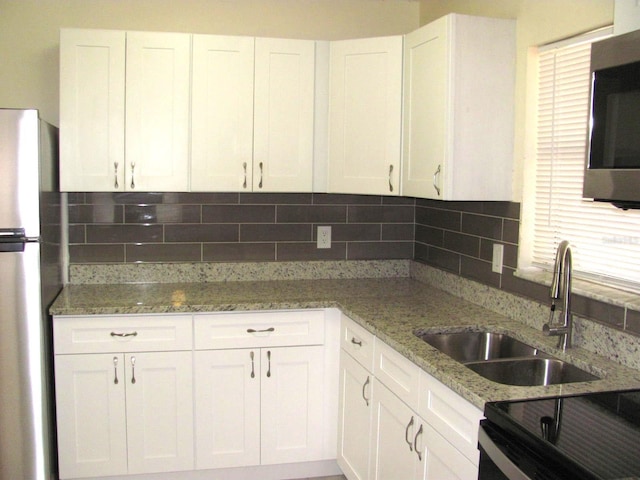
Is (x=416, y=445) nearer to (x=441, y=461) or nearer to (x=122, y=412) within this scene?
(x=441, y=461)

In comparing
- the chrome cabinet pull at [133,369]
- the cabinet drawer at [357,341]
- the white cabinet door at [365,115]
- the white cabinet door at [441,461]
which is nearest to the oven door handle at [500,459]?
the white cabinet door at [441,461]

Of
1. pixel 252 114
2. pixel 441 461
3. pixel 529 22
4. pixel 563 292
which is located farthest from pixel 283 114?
pixel 441 461

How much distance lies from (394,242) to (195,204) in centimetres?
111

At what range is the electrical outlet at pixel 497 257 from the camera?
2732mm

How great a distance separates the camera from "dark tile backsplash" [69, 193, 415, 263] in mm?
3275

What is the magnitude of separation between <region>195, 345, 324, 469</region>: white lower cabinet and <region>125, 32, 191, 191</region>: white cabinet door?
2.80 feet

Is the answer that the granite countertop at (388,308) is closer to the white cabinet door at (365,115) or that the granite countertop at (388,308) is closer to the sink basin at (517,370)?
the sink basin at (517,370)

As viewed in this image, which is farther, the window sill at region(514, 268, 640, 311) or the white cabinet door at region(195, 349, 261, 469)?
the white cabinet door at region(195, 349, 261, 469)

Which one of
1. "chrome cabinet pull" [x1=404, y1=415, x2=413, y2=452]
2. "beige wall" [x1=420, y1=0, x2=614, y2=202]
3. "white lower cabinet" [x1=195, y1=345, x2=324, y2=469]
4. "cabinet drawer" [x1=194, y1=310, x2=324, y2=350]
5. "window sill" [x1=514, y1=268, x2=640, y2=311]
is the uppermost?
"beige wall" [x1=420, y1=0, x2=614, y2=202]

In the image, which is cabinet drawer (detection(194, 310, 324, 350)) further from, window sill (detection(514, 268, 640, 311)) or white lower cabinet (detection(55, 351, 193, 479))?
window sill (detection(514, 268, 640, 311))

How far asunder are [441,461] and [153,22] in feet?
8.20

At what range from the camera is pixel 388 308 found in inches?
110

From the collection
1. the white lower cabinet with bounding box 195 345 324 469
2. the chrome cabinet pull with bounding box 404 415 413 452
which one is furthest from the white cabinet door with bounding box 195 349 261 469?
the chrome cabinet pull with bounding box 404 415 413 452

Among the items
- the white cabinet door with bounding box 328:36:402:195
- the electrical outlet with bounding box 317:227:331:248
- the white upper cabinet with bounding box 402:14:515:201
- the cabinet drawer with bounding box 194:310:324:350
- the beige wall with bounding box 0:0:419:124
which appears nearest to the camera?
the white upper cabinet with bounding box 402:14:515:201
